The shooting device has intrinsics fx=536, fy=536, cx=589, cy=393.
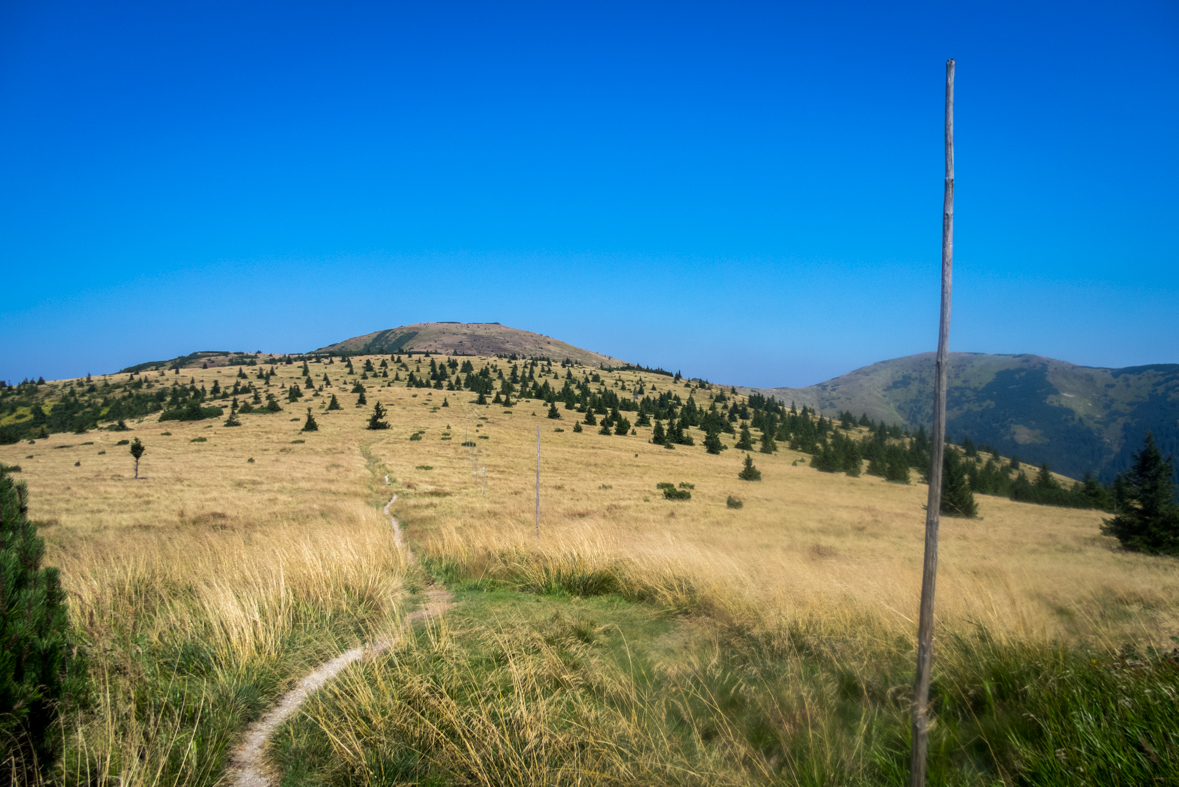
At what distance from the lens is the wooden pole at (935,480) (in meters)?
2.74

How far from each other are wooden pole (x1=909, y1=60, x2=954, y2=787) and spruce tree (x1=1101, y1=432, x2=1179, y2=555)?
3474cm

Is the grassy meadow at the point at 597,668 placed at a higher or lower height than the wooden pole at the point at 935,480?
lower

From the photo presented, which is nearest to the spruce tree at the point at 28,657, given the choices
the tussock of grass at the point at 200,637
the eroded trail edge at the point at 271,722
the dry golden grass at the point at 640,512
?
the tussock of grass at the point at 200,637

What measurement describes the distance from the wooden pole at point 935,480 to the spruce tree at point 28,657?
4805 mm

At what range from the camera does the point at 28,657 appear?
10.2 feet

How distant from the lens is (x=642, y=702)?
Result: 472cm

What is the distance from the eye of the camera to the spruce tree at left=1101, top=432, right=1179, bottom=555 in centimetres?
2639

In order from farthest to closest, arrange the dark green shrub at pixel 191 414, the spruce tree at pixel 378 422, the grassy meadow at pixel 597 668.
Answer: the dark green shrub at pixel 191 414
the spruce tree at pixel 378 422
the grassy meadow at pixel 597 668

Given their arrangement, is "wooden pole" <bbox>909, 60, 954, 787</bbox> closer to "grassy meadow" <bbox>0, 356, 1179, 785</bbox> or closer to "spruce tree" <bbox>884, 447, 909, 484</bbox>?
"grassy meadow" <bbox>0, 356, 1179, 785</bbox>

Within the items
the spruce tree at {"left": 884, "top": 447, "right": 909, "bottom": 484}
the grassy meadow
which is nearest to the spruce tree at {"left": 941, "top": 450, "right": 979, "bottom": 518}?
the spruce tree at {"left": 884, "top": 447, "right": 909, "bottom": 484}

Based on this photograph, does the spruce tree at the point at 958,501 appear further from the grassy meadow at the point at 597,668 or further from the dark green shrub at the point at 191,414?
the dark green shrub at the point at 191,414

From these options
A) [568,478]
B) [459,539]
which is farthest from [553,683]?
[568,478]

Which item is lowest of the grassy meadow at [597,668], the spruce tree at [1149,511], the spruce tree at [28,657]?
the spruce tree at [1149,511]

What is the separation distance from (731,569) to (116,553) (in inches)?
438
